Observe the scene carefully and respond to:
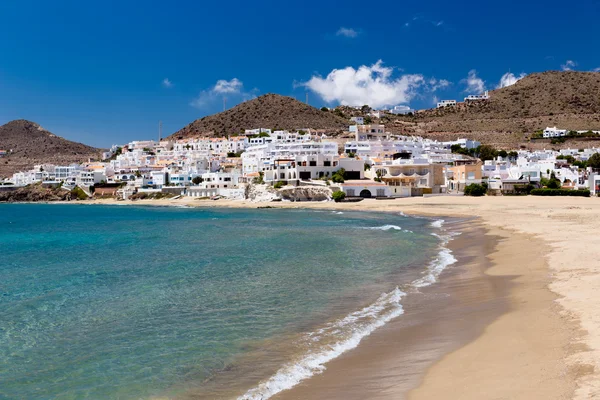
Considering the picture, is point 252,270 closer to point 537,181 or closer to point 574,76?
point 537,181

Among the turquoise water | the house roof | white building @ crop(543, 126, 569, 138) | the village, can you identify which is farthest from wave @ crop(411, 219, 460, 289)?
white building @ crop(543, 126, 569, 138)

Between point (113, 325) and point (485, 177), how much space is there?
65.9 meters

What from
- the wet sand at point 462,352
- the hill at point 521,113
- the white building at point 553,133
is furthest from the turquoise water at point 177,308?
the hill at point 521,113

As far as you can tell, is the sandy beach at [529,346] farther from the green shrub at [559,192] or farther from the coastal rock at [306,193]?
the coastal rock at [306,193]

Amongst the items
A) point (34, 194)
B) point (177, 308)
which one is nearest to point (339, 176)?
point (177, 308)

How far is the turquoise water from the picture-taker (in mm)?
8445

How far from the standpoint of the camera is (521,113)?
13300 cm

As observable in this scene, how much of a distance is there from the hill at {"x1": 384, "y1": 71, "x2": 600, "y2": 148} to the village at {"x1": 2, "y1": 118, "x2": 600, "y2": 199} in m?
21.3

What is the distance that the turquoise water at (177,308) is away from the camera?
8.45 metres

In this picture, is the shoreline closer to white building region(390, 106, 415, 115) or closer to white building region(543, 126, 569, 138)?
white building region(543, 126, 569, 138)

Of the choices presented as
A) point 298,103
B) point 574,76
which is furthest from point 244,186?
point 574,76

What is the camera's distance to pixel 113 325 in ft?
37.5

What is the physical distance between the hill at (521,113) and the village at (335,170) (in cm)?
2132

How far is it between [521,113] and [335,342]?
5459 inches
